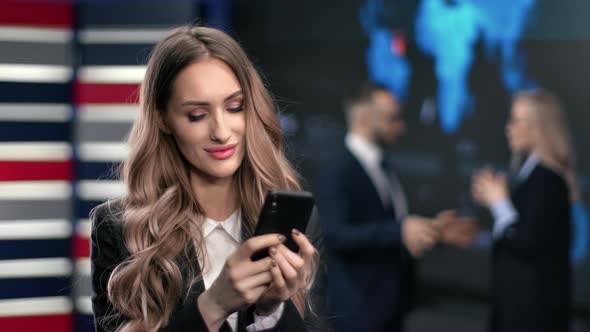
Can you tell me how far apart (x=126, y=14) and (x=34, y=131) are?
2.71 feet

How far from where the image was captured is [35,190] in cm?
500

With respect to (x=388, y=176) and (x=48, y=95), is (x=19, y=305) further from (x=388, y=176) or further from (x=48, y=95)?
(x=388, y=176)

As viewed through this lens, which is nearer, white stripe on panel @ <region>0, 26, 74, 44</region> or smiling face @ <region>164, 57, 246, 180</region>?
smiling face @ <region>164, 57, 246, 180</region>

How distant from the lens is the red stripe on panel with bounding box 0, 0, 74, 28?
4.88 metres

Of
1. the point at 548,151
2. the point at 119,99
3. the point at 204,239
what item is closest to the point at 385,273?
the point at 548,151

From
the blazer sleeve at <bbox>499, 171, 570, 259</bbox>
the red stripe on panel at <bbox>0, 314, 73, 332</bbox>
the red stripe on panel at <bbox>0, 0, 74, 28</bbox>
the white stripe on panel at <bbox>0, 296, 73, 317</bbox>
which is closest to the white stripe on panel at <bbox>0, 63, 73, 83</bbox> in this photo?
the red stripe on panel at <bbox>0, 0, 74, 28</bbox>

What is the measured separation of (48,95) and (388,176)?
1.94 meters

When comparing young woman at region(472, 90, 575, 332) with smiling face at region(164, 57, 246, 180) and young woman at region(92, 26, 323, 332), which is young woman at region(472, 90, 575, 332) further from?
smiling face at region(164, 57, 246, 180)

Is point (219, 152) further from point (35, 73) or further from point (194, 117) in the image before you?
point (35, 73)

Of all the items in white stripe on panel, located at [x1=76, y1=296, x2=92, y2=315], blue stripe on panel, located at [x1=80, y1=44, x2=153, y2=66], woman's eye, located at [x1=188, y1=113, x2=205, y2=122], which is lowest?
white stripe on panel, located at [x1=76, y1=296, x2=92, y2=315]

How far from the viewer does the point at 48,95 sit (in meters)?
5.01

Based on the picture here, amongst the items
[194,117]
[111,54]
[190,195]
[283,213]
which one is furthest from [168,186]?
[111,54]

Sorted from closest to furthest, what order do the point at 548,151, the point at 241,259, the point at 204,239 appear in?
the point at 241,259 < the point at 204,239 < the point at 548,151

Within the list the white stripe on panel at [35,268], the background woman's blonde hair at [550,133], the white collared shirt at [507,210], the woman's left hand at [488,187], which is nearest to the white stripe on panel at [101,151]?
the white stripe on panel at [35,268]
